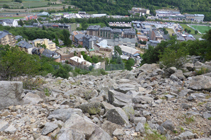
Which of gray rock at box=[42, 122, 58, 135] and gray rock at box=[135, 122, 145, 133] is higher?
gray rock at box=[42, 122, 58, 135]

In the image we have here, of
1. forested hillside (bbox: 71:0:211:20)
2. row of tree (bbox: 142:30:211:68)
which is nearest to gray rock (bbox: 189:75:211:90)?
row of tree (bbox: 142:30:211:68)

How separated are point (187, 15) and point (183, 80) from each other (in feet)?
258

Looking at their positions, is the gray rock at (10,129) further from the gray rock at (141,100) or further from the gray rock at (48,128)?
the gray rock at (141,100)

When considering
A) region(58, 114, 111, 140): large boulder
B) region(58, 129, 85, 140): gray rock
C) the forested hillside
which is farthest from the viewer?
the forested hillside

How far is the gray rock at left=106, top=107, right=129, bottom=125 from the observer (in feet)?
11.8

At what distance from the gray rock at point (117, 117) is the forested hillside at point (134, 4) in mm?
77321

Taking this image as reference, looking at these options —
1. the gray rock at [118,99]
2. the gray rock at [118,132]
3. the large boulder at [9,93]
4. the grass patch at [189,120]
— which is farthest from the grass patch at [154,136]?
the large boulder at [9,93]

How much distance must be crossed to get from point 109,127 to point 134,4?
92583 millimetres

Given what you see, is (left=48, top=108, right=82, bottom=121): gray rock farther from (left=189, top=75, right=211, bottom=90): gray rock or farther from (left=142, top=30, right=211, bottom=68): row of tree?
(left=142, top=30, right=211, bottom=68): row of tree

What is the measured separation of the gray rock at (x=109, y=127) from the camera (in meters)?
Answer: 3.34

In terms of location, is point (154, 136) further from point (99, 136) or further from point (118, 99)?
point (118, 99)

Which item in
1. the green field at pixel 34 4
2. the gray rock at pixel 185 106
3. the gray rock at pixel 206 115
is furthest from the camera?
the green field at pixel 34 4

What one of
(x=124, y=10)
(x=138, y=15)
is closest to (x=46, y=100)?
(x=138, y=15)

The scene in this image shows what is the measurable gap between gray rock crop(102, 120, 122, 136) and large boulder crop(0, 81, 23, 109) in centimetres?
222
